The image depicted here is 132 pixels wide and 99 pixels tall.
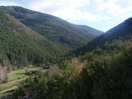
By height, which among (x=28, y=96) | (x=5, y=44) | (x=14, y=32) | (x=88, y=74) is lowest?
(x=28, y=96)

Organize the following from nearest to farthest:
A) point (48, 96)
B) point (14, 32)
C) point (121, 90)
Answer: point (121, 90)
point (48, 96)
point (14, 32)

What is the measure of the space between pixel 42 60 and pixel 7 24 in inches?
2487

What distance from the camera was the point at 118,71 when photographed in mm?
23234

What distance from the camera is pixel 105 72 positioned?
24875 millimetres

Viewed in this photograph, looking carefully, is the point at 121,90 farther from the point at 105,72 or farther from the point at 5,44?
the point at 5,44

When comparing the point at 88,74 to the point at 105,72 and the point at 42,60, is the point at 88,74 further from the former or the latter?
the point at 42,60

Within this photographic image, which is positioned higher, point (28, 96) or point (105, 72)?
point (105, 72)

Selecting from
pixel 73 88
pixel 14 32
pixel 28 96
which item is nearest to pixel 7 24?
pixel 14 32

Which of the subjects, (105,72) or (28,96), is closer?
(105,72)

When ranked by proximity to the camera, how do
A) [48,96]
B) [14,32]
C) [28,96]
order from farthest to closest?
[14,32]
[28,96]
[48,96]

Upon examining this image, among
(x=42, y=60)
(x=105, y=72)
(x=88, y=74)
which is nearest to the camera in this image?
(x=105, y=72)

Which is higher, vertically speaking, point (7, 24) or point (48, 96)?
point (7, 24)

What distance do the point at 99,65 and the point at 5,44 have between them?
14844 cm

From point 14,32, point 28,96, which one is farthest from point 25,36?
point 28,96
